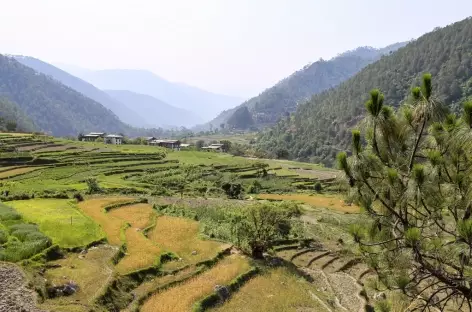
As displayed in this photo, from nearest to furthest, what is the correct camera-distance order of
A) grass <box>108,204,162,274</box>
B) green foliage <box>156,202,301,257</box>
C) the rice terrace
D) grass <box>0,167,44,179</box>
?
the rice terrace → grass <box>108,204,162,274</box> → green foliage <box>156,202,301,257</box> → grass <box>0,167,44,179</box>

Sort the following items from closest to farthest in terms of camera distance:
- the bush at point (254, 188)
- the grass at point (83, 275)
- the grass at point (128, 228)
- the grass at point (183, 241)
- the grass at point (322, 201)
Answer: the grass at point (83, 275) < the grass at point (128, 228) < the grass at point (183, 241) < the grass at point (322, 201) < the bush at point (254, 188)

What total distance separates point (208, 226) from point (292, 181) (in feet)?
163

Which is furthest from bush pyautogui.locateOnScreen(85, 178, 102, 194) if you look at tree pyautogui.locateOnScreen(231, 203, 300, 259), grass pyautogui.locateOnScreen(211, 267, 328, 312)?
grass pyautogui.locateOnScreen(211, 267, 328, 312)

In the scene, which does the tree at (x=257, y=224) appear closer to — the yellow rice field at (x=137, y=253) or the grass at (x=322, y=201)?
the yellow rice field at (x=137, y=253)

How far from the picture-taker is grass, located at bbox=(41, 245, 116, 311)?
1847cm

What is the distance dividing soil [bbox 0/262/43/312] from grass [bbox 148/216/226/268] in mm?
10322

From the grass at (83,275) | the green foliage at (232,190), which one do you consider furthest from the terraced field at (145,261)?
the green foliage at (232,190)

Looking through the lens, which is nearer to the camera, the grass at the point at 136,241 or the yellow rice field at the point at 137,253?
the yellow rice field at the point at 137,253

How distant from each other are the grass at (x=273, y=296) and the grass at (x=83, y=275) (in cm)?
642

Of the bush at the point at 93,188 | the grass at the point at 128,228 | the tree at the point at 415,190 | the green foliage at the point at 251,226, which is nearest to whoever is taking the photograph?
the tree at the point at 415,190

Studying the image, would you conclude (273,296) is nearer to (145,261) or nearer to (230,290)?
(230,290)

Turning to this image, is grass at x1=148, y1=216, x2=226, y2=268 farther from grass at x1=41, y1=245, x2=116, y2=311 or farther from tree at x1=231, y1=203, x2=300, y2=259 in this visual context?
grass at x1=41, y1=245, x2=116, y2=311

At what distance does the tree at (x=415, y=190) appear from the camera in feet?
29.9

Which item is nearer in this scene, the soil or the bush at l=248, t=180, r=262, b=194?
the soil
